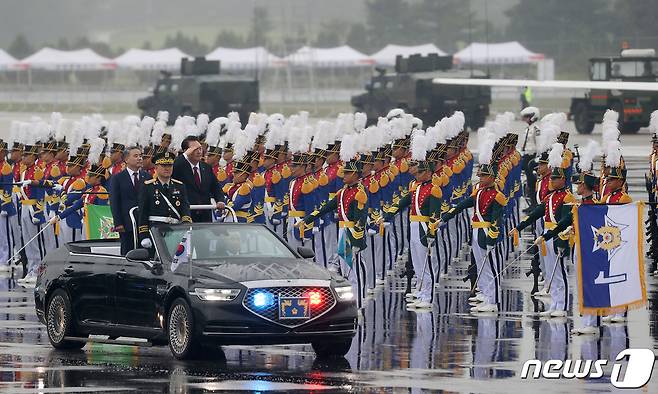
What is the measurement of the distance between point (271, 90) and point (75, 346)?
7945 cm

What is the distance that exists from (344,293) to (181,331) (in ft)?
4.50

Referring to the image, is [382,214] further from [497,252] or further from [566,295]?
[566,295]

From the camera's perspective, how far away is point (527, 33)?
319 ft

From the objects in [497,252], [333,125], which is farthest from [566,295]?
[333,125]

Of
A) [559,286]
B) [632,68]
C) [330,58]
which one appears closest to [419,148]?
[559,286]

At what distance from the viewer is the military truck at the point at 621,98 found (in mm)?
55094

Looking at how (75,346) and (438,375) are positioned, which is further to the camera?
(75,346)

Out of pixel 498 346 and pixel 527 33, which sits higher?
pixel 527 33

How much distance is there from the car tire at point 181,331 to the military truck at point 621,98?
41196 mm

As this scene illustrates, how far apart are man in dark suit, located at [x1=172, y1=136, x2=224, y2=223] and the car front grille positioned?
3821mm

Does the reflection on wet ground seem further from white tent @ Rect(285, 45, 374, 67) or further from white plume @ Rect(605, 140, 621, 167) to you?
white tent @ Rect(285, 45, 374, 67)

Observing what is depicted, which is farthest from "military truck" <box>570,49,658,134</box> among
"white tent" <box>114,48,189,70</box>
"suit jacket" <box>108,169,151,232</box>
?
"suit jacket" <box>108,169,151,232</box>

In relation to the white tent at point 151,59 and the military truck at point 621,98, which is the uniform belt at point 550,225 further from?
the white tent at point 151,59

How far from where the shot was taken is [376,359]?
15.0 m
